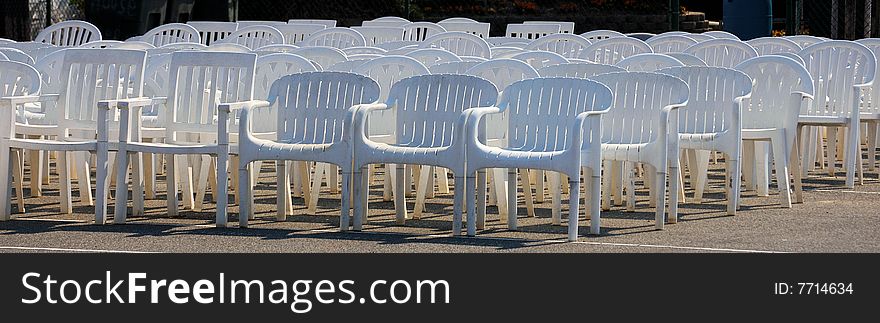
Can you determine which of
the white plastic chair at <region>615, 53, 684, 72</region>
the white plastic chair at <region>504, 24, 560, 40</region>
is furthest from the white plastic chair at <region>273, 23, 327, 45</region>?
the white plastic chair at <region>615, 53, 684, 72</region>

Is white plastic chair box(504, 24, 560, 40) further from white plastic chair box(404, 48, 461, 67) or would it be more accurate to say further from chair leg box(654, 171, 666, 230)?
chair leg box(654, 171, 666, 230)

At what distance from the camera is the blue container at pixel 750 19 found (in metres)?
19.3

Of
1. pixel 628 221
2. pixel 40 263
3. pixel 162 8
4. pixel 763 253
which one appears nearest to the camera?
pixel 40 263

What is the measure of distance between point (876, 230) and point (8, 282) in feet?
15.3

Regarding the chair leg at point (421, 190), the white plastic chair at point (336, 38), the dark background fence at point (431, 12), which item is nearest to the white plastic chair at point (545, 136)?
the chair leg at point (421, 190)

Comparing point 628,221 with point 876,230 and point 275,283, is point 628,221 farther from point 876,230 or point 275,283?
point 275,283

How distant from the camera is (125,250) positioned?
26.9 ft

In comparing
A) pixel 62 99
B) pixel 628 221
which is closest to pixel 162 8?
pixel 62 99

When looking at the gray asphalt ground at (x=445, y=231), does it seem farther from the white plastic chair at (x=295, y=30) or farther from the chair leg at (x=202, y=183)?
the white plastic chair at (x=295, y=30)

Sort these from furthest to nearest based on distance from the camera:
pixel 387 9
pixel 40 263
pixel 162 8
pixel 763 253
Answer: pixel 387 9
pixel 162 8
pixel 763 253
pixel 40 263

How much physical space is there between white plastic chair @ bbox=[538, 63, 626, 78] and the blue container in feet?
33.1

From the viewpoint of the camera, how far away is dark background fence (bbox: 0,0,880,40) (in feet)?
69.2

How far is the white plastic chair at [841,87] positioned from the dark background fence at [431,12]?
833 cm

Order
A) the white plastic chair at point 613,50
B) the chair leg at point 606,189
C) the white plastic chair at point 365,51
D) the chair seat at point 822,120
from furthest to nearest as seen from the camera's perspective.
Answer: the white plastic chair at point 613,50 < the white plastic chair at point 365,51 < the chair seat at point 822,120 < the chair leg at point 606,189
